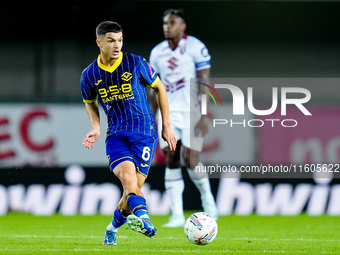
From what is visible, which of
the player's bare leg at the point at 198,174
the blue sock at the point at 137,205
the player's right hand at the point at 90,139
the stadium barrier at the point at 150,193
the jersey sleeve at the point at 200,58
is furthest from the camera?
the stadium barrier at the point at 150,193

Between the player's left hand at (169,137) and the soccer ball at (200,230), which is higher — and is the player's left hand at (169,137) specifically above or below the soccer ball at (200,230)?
above

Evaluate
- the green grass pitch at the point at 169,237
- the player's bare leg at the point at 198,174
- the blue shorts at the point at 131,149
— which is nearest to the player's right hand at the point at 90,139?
the blue shorts at the point at 131,149

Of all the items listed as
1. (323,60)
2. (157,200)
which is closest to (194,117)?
(157,200)

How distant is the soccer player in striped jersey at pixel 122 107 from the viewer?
6.64m

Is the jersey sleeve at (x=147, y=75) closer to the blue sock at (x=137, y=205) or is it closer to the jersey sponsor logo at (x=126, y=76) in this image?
the jersey sponsor logo at (x=126, y=76)

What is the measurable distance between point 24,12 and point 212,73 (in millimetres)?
3209

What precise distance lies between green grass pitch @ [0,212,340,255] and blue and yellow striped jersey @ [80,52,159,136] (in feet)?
3.26

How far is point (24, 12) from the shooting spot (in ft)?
42.7

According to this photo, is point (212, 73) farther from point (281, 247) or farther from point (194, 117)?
point (281, 247)

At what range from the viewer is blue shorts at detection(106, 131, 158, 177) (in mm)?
6629

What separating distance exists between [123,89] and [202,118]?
A: 2954 millimetres

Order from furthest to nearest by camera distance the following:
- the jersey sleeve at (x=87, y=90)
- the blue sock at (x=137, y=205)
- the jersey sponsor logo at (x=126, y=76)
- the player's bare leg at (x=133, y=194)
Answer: the jersey sleeve at (x=87, y=90) → the jersey sponsor logo at (x=126, y=76) → the blue sock at (x=137, y=205) → the player's bare leg at (x=133, y=194)

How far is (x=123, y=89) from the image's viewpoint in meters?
6.80

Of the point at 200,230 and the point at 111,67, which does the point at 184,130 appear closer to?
the point at 111,67
